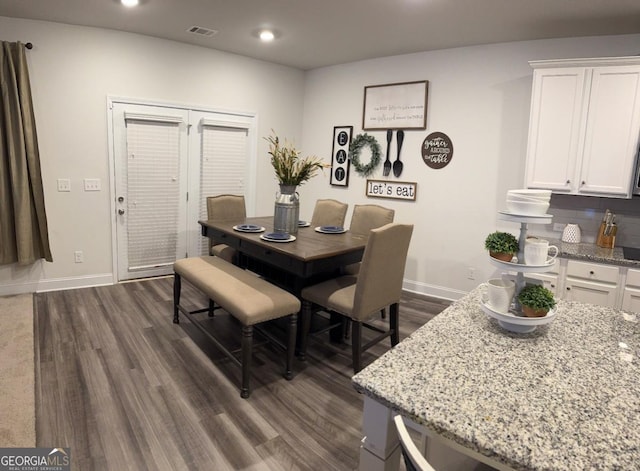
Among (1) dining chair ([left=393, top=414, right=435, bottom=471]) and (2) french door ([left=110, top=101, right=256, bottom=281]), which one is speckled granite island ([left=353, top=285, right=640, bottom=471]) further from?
(2) french door ([left=110, top=101, right=256, bottom=281])

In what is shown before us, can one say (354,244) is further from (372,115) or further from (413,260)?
(372,115)

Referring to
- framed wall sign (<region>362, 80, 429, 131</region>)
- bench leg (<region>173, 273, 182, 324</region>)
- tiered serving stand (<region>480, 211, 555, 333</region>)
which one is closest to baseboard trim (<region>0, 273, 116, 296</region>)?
bench leg (<region>173, 273, 182, 324</region>)

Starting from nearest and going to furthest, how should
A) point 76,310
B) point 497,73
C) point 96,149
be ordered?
1. point 76,310
2. point 497,73
3. point 96,149

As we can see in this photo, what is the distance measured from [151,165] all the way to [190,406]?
10.1ft

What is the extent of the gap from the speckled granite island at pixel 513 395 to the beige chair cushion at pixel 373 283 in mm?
Result: 1170

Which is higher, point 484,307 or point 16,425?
point 484,307

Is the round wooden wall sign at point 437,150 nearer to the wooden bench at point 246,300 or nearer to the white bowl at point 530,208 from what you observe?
the wooden bench at point 246,300

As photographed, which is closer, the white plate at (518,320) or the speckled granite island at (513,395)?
the speckled granite island at (513,395)

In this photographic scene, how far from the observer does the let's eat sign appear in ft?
15.3

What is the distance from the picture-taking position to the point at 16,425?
7.04 feet

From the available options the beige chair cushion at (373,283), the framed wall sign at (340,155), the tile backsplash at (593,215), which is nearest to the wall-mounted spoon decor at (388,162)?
the framed wall sign at (340,155)

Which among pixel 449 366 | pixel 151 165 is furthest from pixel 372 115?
pixel 449 366

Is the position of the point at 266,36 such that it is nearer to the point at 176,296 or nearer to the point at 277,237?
the point at 277,237

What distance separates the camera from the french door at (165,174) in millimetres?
4414
